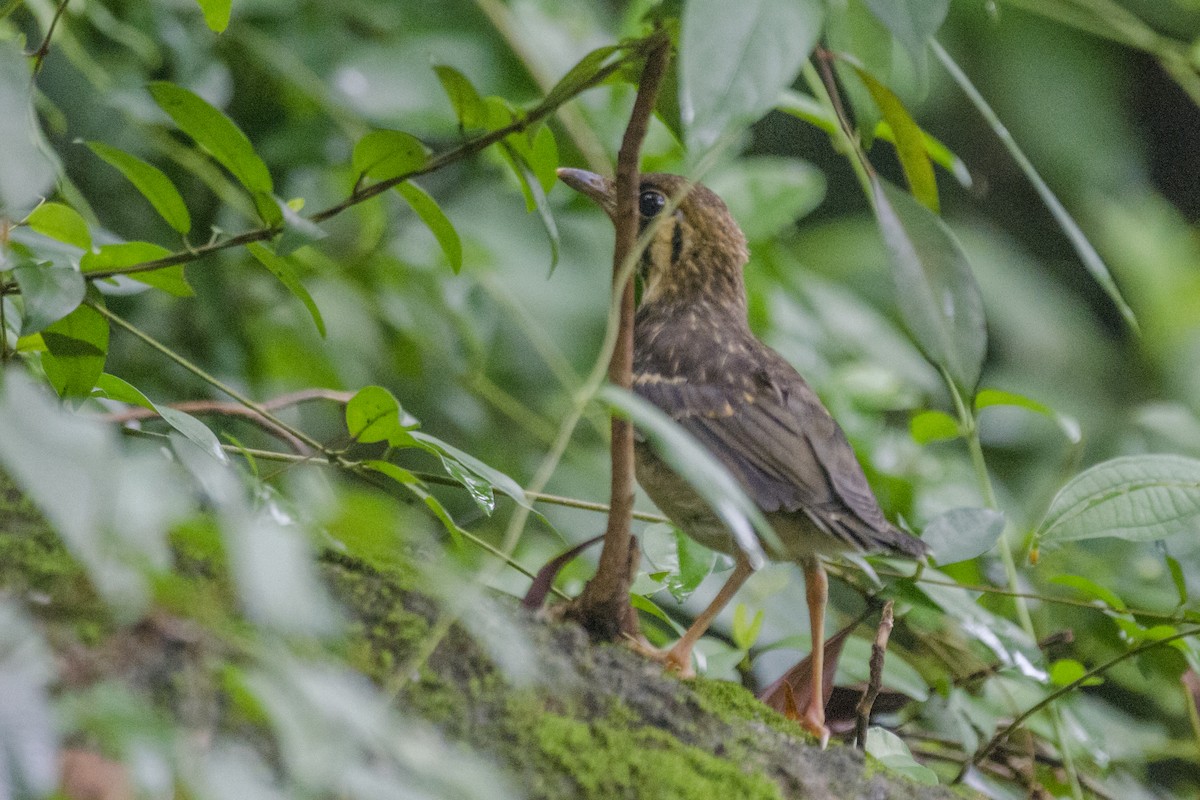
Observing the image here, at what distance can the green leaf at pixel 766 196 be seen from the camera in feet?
12.2

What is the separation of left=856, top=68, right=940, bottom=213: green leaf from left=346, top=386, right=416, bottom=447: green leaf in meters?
0.80

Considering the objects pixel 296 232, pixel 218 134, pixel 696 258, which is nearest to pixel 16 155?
pixel 296 232

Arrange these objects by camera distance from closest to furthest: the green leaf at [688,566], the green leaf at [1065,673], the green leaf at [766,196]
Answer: the green leaf at [688,566] → the green leaf at [1065,673] → the green leaf at [766,196]

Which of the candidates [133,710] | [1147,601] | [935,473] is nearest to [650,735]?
[133,710]

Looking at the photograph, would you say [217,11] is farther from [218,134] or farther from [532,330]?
[532,330]

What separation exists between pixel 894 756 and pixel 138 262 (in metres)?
1.44

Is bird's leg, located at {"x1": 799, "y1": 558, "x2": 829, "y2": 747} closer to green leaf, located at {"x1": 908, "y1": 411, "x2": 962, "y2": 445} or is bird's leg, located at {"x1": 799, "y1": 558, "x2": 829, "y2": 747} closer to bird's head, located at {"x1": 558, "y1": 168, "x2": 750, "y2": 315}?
green leaf, located at {"x1": 908, "y1": 411, "x2": 962, "y2": 445}

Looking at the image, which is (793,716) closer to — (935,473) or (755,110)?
(755,110)

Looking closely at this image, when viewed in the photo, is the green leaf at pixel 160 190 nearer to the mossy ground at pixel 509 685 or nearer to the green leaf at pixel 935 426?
the mossy ground at pixel 509 685

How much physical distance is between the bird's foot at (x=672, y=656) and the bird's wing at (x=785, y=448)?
390 mm

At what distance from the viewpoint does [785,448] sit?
8.15 feet

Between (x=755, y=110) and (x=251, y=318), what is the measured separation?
2853mm

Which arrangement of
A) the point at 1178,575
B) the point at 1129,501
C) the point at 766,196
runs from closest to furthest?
the point at 1129,501 < the point at 1178,575 < the point at 766,196

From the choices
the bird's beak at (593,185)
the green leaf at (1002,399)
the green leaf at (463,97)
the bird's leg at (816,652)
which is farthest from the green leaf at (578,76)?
the bird's beak at (593,185)
